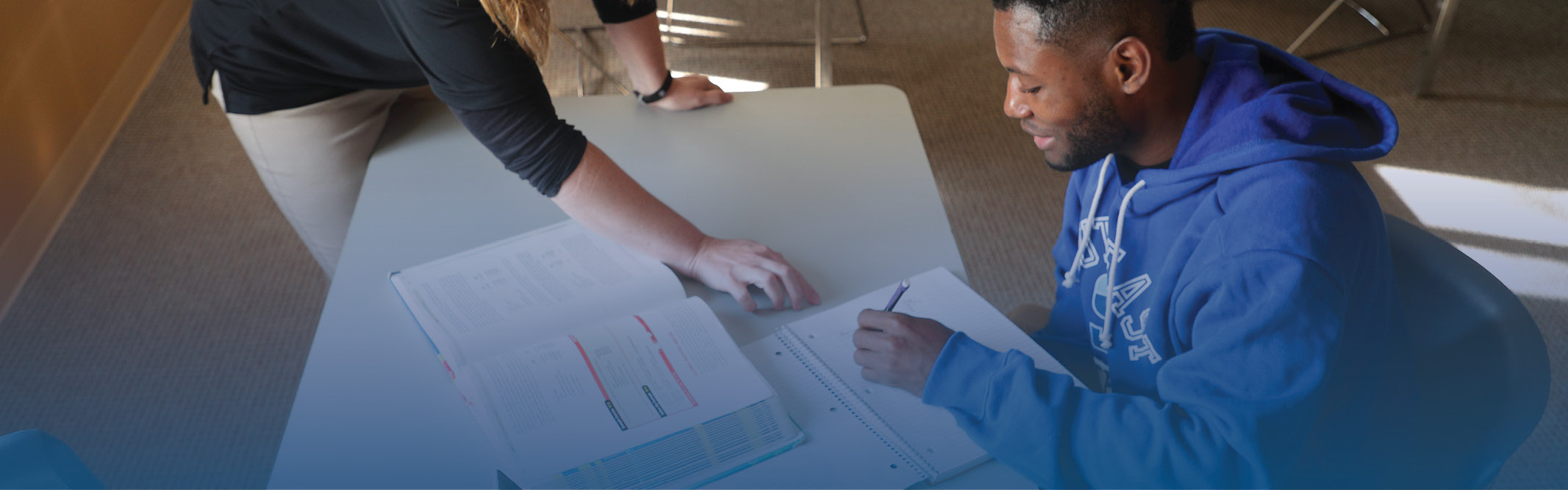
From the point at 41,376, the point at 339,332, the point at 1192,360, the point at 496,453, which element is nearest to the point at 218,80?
the point at 339,332

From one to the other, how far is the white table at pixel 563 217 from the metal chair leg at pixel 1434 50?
190cm

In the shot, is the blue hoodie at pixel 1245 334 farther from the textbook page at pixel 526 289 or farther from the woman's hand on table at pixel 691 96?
the woman's hand on table at pixel 691 96

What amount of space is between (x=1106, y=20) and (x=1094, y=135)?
0.41 ft

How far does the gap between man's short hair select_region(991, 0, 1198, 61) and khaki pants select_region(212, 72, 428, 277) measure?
34.9 inches

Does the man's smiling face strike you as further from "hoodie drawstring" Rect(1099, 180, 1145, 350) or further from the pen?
the pen

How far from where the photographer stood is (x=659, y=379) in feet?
3.02

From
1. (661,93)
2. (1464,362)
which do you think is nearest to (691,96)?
(661,93)

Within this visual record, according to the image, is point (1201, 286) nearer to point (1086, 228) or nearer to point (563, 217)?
point (1086, 228)

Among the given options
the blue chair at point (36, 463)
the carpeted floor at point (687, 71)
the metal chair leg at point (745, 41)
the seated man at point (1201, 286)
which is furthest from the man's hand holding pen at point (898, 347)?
the metal chair leg at point (745, 41)

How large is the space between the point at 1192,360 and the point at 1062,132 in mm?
268

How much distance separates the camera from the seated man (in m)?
0.78

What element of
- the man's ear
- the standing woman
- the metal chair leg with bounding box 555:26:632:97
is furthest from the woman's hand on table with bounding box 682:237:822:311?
the metal chair leg with bounding box 555:26:632:97

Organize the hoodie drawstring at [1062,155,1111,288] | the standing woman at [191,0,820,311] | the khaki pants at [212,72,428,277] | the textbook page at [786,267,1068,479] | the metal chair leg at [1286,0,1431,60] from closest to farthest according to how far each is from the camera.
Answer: the textbook page at [786,267,1068,479] < the standing woman at [191,0,820,311] < the hoodie drawstring at [1062,155,1111,288] < the khaki pants at [212,72,428,277] < the metal chair leg at [1286,0,1431,60]

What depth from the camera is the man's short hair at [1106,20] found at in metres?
0.88
